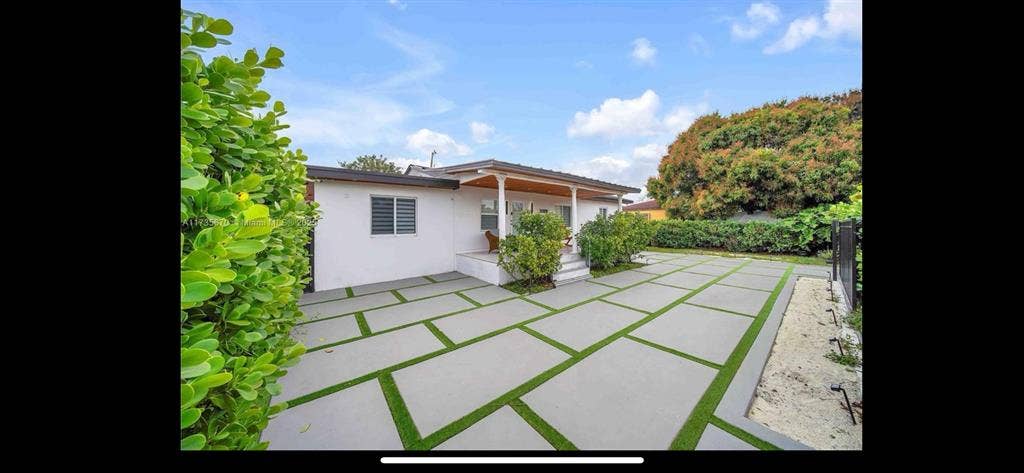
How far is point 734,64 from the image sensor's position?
87.9 inches

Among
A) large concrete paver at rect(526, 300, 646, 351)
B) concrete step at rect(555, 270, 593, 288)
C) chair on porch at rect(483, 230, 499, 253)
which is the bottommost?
large concrete paver at rect(526, 300, 646, 351)

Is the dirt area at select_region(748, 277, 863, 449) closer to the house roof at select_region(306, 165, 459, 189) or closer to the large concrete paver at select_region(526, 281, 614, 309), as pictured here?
the large concrete paver at select_region(526, 281, 614, 309)

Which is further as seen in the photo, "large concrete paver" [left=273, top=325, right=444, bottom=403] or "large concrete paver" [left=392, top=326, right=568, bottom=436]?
"large concrete paver" [left=273, top=325, right=444, bottom=403]

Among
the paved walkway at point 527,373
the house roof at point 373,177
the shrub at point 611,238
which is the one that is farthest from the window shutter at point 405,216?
the shrub at point 611,238

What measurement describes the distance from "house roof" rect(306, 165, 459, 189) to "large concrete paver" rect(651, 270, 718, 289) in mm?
5209

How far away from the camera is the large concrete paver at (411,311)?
3.73m

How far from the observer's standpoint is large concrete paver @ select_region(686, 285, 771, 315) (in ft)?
14.3

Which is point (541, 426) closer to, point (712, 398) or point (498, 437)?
point (498, 437)

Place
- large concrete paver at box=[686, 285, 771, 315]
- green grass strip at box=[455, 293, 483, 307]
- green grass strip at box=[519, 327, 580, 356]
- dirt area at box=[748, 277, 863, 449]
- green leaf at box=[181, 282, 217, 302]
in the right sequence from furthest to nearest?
green grass strip at box=[455, 293, 483, 307] → large concrete paver at box=[686, 285, 771, 315] → green grass strip at box=[519, 327, 580, 356] → dirt area at box=[748, 277, 863, 449] → green leaf at box=[181, 282, 217, 302]

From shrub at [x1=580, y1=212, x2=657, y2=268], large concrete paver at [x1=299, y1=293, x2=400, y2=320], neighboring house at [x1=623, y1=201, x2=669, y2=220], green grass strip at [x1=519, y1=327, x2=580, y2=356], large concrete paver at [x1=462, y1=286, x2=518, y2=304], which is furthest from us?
neighboring house at [x1=623, y1=201, x2=669, y2=220]

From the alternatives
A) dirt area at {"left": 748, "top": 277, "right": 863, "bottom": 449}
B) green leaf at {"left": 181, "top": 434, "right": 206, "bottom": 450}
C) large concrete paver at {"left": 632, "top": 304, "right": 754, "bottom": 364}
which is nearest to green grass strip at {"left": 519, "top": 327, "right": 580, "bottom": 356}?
large concrete paver at {"left": 632, "top": 304, "right": 754, "bottom": 364}

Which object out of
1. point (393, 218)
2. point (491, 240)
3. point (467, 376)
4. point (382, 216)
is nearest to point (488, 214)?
point (491, 240)
